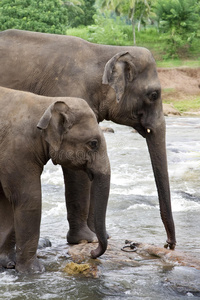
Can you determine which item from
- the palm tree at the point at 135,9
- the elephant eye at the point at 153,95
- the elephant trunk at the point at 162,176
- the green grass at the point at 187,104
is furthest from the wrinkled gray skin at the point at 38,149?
the palm tree at the point at 135,9

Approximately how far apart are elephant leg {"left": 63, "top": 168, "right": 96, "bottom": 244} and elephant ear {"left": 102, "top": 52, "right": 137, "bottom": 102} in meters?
0.83

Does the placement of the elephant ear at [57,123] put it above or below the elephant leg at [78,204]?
above

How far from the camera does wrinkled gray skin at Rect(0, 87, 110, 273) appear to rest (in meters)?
4.96

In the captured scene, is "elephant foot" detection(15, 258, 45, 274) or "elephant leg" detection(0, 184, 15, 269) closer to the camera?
"elephant foot" detection(15, 258, 45, 274)

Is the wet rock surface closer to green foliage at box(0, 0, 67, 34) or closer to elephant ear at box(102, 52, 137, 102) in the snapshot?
elephant ear at box(102, 52, 137, 102)

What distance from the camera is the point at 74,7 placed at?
49.4 m

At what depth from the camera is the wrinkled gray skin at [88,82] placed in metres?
5.95

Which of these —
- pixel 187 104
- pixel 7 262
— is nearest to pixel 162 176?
pixel 7 262

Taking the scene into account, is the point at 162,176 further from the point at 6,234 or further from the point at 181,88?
the point at 181,88

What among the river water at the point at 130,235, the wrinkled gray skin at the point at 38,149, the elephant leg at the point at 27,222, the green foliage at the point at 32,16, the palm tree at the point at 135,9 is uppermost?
the wrinkled gray skin at the point at 38,149

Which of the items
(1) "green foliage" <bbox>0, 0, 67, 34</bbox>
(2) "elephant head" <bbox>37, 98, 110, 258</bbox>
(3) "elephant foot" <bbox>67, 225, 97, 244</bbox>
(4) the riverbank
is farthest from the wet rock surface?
(1) "green foliage" <bbox>0, 0, 67, 34</bbox>

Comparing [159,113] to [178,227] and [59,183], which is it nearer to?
[178,227]

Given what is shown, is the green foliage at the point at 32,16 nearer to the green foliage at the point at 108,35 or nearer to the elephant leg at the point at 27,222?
the green foliage at the point at 108,35

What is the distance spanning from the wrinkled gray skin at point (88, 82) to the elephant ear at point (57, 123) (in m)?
0.92
